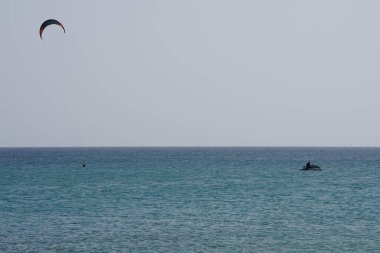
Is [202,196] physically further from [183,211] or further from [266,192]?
[183,211]

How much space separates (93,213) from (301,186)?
42287 millimetres

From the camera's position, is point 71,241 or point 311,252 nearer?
point 311,252

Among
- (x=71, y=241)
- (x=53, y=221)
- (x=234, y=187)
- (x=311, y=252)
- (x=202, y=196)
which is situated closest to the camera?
(x=311, y=252)

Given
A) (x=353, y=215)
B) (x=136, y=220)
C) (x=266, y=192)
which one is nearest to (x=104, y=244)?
(x=136, y=220)

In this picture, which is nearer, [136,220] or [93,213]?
[136,220]

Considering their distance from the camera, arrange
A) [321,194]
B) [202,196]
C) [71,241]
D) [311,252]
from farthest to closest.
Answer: [321,194] → [202,196] → [71,241] → [311,252]

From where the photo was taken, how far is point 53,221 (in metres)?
47.9

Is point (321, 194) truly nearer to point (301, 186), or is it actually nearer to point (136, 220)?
point (301, 186)

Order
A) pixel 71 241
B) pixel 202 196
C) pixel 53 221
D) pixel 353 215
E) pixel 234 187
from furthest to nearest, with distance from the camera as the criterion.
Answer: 1. pixel 234 187
2. pixel 202 196
3. pixel 353 215
4. pixel 53 221
5. pixel 71 241

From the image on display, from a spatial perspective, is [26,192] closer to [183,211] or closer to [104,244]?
[183,211]

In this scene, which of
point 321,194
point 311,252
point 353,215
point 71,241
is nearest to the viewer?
point 311,252

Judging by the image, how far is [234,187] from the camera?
279ft

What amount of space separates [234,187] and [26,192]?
1111 inches

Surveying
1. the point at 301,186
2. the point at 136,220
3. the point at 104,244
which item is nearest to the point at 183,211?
the point at 136,220
